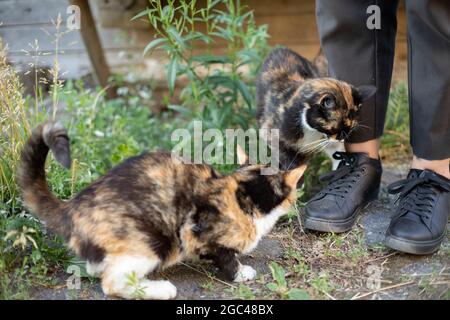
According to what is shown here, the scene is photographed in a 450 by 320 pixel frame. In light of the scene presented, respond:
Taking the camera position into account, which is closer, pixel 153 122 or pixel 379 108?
pixel 379 108

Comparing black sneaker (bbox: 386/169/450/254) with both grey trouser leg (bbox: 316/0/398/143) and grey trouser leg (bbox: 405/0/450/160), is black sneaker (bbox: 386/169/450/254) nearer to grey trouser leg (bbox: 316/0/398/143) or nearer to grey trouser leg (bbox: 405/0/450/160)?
grey trouser leg (bbox: 405/0/450/160)

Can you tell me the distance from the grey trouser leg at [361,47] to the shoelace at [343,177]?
11 cm

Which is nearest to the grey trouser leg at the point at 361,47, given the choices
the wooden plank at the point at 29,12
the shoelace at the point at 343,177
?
the shoelace at the point at 343,177

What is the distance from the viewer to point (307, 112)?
2.81 m

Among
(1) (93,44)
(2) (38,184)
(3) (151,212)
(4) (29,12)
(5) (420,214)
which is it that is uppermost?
(4) (29,12)

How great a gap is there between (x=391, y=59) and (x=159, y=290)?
1599 millimetres

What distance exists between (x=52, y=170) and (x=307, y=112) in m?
1.39

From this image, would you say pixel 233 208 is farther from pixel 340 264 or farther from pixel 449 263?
pixel 449 263

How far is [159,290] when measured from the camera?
1.97 meters

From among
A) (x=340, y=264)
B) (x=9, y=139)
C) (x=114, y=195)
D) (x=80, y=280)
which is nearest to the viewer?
(x=114, y=195)

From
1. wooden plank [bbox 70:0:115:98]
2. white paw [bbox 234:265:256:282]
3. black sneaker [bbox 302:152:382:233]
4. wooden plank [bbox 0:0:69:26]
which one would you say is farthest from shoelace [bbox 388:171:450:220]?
wooden plank [bbox 0:0:69:26]

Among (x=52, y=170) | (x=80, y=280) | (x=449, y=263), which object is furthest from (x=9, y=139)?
(x=449, y=263)

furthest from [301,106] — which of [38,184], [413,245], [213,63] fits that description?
[38,184]

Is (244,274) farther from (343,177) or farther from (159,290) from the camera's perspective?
(343,177)
